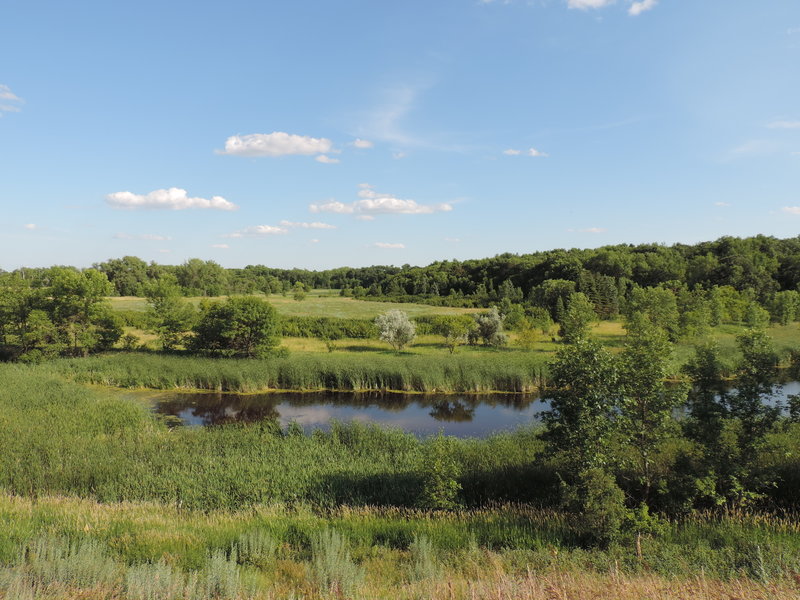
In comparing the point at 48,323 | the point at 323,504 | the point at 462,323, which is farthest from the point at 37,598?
the point at 462,323

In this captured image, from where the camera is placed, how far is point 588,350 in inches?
488

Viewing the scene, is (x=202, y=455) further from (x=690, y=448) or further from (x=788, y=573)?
(x=690, y=448)

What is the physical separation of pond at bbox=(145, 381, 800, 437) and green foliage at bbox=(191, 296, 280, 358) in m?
7.56

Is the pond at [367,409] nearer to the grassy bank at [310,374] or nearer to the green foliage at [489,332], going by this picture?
the grassy bank at [310,374]

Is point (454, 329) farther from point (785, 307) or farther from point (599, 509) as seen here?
point (785, 307)

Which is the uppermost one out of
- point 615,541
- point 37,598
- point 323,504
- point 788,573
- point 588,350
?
point 588,350

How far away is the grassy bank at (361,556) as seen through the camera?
23.4 ft

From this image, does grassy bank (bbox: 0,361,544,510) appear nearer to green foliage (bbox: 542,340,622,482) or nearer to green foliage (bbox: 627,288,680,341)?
green foliage (bbox: 542,340,622,482)

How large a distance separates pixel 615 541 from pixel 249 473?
12.0 m

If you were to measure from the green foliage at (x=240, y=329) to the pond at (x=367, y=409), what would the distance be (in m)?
7.56

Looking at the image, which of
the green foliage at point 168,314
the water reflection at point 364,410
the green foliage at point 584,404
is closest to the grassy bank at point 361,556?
the green foliage at point 584,404

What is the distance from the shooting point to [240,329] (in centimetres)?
3959

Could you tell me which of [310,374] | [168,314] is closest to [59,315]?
[168,314]

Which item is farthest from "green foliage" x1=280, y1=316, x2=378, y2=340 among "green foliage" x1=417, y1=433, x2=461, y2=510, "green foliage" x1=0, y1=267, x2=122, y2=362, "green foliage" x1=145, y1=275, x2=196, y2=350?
"green foliage" x1=417, y1=433, x2=461, y2=510
